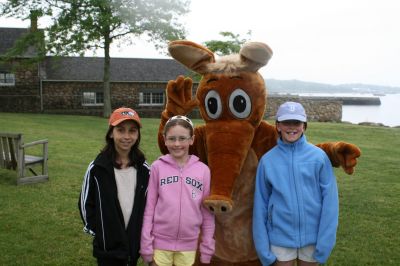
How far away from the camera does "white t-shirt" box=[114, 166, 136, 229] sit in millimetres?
2736

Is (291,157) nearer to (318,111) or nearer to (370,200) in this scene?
(370,200)

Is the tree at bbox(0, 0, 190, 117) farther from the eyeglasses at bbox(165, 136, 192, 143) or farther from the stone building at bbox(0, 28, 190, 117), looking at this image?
the eyeglasses at bbox(165, 136, 192, 143)

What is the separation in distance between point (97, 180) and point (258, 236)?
1080mm

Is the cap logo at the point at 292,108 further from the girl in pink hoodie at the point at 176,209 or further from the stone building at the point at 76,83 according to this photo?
the stone building at the point at 76,83

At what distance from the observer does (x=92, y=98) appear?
2877 cm

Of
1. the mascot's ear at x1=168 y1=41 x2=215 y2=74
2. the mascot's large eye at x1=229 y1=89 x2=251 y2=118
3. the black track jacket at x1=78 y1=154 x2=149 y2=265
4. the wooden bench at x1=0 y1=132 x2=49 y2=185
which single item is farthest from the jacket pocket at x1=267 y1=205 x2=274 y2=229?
the wooden bench at x1=0 y1=132 x2=49 y2=185

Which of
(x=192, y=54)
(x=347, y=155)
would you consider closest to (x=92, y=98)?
(x=192, y=54)

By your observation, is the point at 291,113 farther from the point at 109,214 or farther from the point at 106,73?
the point at 106,73

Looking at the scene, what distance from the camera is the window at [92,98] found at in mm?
28375

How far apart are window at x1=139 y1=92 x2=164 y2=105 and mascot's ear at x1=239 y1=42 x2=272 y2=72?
1060 inches

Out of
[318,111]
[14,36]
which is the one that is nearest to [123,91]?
[14,36]

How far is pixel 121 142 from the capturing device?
9.25 ft

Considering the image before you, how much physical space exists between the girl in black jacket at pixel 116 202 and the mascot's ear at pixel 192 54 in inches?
23.8

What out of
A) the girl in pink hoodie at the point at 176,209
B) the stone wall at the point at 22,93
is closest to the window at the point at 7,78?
the stone wall at the point at 22,93
